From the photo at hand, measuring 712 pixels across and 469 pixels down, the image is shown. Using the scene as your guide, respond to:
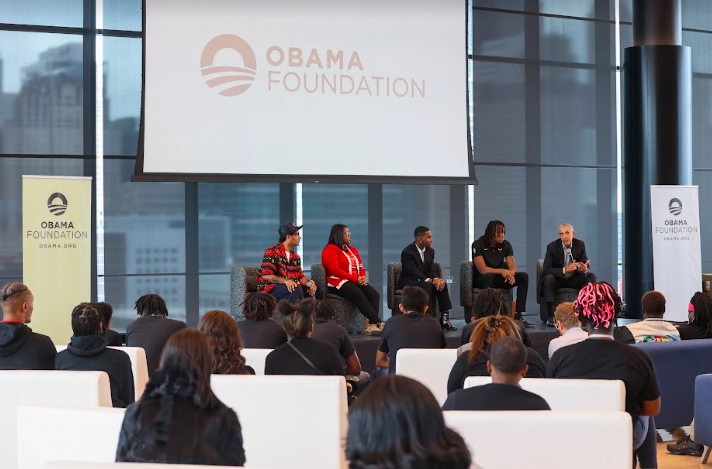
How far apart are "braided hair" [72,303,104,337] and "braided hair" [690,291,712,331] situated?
13.4ft

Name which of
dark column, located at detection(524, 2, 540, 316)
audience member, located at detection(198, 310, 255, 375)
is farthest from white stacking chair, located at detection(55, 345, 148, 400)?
dark column, located at detection(524, 2, 540, 316)

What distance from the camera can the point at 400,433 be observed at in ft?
5.12

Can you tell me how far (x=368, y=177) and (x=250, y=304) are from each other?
4.00m

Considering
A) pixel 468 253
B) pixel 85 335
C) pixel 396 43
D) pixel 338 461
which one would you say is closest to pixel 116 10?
pixel 396 43

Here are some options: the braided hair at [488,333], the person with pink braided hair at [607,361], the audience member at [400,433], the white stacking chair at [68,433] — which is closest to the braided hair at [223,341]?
the white stacking chair at [68,433]

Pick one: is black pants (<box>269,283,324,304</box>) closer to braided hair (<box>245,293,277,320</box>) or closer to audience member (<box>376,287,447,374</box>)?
audience member (<box>376,287,447,374</box>)

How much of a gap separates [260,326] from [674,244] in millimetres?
6544

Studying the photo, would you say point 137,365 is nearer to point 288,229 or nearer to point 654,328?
point 654,328

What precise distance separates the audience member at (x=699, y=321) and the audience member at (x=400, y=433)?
4850 millimetres

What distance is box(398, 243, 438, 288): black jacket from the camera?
834 centimetres

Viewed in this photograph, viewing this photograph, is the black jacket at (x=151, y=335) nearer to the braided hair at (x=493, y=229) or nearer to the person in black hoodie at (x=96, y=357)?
the person in black hoodie at (x=96, y=357)

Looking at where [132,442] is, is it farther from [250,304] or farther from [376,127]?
[376,127]

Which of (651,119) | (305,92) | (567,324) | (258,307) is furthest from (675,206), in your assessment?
(258,307)

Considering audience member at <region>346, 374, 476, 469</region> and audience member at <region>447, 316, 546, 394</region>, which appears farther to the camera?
audience member at <region>447, 316, 546, 394</region>
